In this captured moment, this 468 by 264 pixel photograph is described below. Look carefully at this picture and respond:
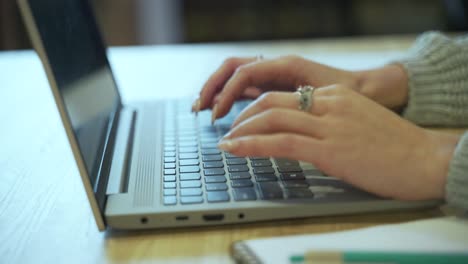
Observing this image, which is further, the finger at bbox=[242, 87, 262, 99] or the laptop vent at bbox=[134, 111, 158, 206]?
the finger at bbox=[242, 87, 262, 99]

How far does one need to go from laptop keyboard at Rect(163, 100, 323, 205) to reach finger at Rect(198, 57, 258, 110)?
0.08m

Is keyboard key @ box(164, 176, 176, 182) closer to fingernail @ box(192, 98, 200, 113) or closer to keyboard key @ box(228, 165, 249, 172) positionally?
keyboard key @ box(228, 165, 249, 172)

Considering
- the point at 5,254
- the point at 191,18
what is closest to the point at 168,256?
the point at 5,254

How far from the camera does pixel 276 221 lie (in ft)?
1.80

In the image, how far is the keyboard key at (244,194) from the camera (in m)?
0.54


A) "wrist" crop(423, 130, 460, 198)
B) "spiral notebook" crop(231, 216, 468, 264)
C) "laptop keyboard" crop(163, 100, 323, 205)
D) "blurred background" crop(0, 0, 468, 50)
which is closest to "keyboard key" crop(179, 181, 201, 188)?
"laptop keyboard" crop(163, 100, 323, 205)

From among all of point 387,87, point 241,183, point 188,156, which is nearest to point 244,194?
point 241,183

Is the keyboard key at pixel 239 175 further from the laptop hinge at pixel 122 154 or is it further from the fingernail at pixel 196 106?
the fingernail at pixel 196 106

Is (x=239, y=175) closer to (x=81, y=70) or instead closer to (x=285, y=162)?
(x=285, y=162)

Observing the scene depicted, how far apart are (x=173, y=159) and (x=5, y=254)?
21 centimetres

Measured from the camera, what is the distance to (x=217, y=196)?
0.55 meters

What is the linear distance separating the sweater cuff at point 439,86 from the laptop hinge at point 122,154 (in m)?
0.40

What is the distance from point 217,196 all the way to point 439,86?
16.2 inches

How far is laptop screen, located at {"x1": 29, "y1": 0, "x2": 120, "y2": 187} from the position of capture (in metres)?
0.53
